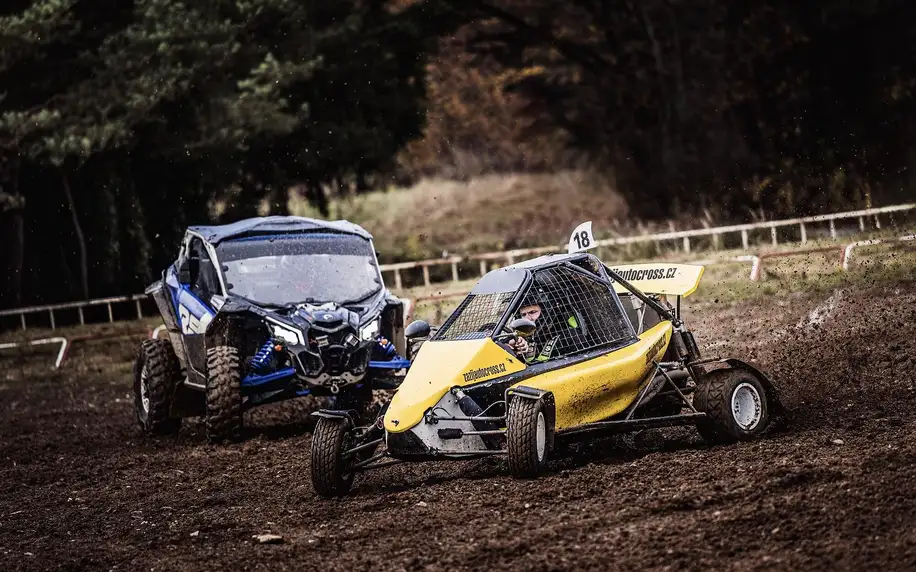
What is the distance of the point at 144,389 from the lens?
50.2 feet

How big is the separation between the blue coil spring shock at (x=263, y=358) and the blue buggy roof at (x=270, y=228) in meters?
1.53

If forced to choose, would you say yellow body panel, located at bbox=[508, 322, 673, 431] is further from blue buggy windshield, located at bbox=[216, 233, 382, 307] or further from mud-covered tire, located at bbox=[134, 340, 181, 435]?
mud-covered tire, located at bbox=[134, 340, 181, 435]

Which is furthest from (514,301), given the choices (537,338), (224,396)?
(224,396)

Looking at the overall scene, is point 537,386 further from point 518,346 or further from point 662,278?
point 662,278

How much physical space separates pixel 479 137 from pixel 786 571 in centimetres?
6050

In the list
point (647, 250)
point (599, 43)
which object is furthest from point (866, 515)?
point (599, 43)

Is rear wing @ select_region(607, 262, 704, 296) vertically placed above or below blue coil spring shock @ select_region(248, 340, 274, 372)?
above

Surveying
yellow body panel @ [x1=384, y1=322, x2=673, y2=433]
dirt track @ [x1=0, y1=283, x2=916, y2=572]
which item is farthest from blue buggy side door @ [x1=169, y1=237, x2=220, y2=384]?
yellow body panel @ [x1=384, y1=322, x2=673, y2=433]

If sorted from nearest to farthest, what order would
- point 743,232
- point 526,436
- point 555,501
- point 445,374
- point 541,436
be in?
1. point 555,501
2. point 526,436
3. point 541,436
4. point 445,374
5. point 743,232

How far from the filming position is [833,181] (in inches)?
1174

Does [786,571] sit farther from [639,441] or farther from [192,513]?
[192,513]

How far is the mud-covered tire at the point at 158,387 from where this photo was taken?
48.6 feet

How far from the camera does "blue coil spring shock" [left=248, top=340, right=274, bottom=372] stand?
13.6m

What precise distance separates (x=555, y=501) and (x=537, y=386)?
50.2 inches
